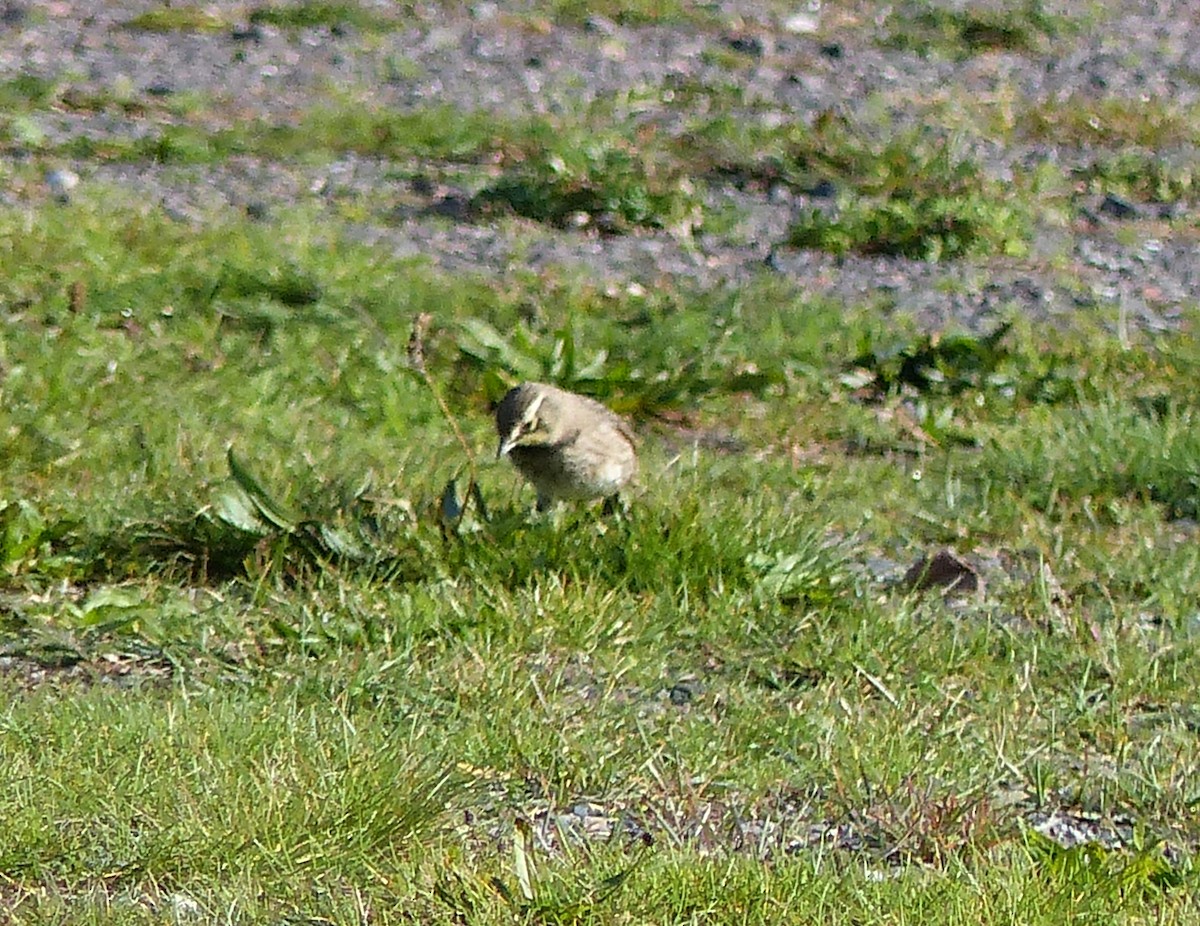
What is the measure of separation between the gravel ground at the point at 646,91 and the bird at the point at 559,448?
2.95 meters

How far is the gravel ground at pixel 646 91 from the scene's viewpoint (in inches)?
377

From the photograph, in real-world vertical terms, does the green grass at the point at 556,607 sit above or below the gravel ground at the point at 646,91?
above

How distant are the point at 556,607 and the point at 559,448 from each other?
0.74 meters

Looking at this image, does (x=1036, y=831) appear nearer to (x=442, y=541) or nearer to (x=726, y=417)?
(x=442, y=541)

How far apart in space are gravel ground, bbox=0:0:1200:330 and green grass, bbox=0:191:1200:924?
0.72 metres

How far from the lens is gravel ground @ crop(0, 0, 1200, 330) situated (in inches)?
377

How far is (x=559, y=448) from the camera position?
6.10m

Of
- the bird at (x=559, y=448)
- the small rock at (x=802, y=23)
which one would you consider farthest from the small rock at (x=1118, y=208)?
the bird at (x=559, y=448)

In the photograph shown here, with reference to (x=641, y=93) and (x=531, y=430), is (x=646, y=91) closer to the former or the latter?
(x=641, y=93)

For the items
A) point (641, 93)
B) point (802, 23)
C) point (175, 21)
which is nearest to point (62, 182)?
point (641, 93)

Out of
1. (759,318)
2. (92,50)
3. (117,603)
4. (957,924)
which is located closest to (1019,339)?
(759,318)

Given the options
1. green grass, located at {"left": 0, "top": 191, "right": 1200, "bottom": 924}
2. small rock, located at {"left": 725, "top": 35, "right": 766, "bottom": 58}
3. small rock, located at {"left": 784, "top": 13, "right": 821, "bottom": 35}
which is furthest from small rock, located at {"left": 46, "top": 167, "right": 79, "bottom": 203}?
small rock, located at {"left": 784, "top": 13, "right": 821, "bottom": 35}

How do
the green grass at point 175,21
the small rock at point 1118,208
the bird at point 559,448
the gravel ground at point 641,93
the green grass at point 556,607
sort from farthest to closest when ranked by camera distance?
the green grass at point 175,21, the small rock at point 1118,208, the gravel ground at point 641,93, the bird at point 559,448, the green grass at point 556,607

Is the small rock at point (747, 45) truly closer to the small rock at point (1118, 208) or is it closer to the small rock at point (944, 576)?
the small rock at point (1118, 208)
